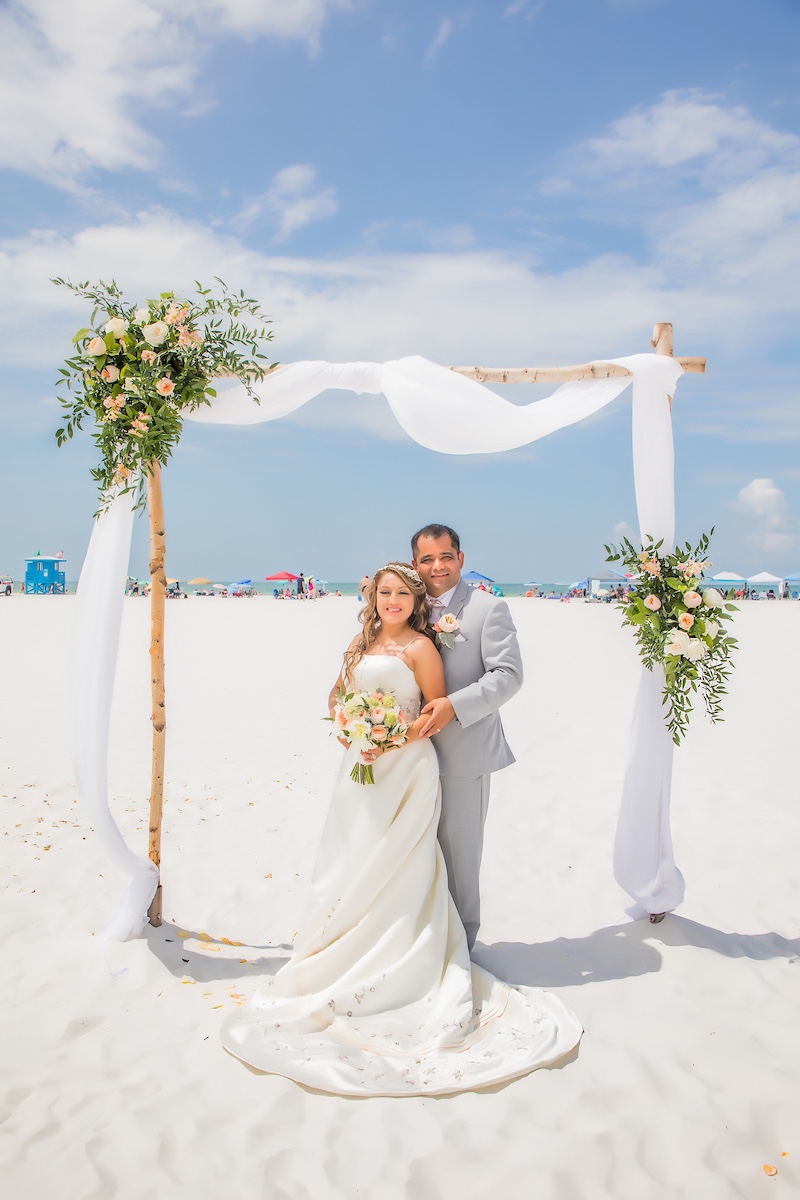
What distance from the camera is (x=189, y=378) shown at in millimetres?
4754


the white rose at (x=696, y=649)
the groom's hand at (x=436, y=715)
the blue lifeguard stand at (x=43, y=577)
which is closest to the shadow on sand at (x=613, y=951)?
the groom's hand at (x=436, y=715)

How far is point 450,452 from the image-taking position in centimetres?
494

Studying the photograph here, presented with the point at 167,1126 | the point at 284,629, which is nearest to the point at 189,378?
the point at 167,1126

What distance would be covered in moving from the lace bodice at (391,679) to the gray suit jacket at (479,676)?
0.27 m

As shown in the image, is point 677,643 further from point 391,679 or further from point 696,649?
point 391,679

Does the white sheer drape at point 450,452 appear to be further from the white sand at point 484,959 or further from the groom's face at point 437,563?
the groom's face at point 437,563

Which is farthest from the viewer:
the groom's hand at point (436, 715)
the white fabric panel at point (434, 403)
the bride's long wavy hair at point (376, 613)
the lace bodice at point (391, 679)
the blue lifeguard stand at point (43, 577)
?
the blue lifeguard stand at point (43, 577)

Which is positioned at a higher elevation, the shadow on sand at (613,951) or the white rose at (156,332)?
the white rose at (156,332)

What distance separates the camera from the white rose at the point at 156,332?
4539mm

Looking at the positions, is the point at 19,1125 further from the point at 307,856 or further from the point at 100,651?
the point at 307,856

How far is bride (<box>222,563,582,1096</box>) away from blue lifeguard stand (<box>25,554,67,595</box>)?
54553 millimetres

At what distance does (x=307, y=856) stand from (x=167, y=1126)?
10.5 feet

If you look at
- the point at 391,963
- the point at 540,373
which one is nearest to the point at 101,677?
the point at 391,963

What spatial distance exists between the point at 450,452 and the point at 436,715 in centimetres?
166
